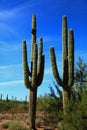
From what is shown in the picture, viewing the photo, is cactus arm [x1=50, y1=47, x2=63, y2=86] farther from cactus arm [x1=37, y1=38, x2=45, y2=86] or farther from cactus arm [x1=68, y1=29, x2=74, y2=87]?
cactus arm [x1=37, y1=38, x2=45, y2=86]

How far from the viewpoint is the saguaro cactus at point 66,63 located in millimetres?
19188

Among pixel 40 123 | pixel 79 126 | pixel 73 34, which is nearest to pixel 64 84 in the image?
pixel 73 34

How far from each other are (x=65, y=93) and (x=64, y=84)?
47cm

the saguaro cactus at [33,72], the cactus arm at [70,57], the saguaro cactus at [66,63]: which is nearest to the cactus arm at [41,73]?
the saguaro cactus at [33,72]

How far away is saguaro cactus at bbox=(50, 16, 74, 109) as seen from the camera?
19188 mm

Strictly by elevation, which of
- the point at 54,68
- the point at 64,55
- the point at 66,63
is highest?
the point at 64,55

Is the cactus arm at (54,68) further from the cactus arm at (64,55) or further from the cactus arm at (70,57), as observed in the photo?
the cactus arm at (70,57)

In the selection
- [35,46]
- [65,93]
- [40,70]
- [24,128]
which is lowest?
[24,128]

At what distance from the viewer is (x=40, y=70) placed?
2184 centimetres

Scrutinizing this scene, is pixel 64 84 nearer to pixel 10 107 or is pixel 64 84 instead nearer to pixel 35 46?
pixel 35 46

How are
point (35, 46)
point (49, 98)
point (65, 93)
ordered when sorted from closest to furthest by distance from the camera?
point (65, 93) < point (35, 46) < point (49, 98)

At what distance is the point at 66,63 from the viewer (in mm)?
19984

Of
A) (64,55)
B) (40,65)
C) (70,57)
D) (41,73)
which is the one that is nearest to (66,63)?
(64,55)

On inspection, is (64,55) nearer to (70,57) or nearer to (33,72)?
(70,57)
